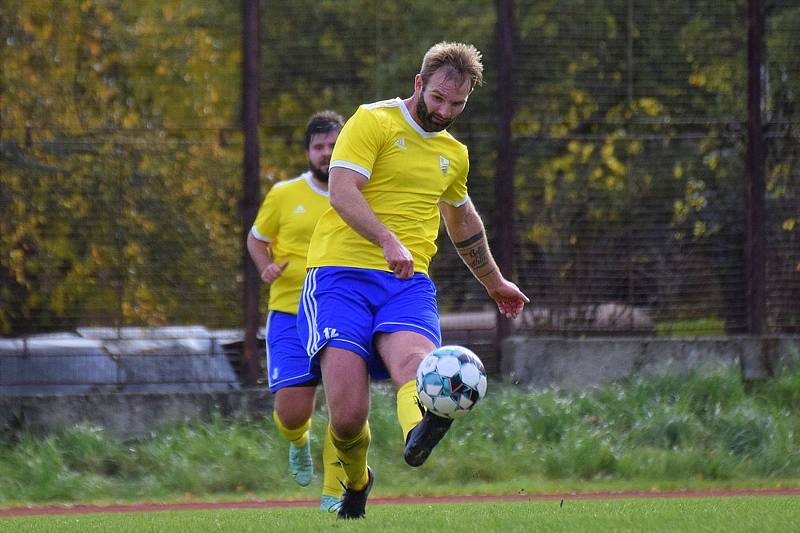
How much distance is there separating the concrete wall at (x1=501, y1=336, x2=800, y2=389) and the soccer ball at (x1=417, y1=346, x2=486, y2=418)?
5.33 meters

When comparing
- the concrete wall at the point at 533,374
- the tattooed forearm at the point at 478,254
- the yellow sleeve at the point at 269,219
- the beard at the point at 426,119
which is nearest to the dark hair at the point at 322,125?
the yellow sleeve at the point at 269,219

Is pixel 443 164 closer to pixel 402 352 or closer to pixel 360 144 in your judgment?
pixel 360 144

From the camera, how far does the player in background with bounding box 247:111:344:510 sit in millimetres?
7395

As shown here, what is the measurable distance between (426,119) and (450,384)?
1.43 metres

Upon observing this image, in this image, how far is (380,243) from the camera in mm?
5273

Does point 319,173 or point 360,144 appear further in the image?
point 319,173

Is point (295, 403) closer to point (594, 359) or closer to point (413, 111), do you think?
point (413, 111)

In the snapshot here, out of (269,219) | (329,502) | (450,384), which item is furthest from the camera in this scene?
(269,219)

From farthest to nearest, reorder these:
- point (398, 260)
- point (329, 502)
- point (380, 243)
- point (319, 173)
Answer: point (319, 173) < point (329, 502) < point (380, 243) < point (398, 260)

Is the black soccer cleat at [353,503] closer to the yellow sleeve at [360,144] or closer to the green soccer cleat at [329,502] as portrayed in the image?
the green soccer cleat at [329,502]

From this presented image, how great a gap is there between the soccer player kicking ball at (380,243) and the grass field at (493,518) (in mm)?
494

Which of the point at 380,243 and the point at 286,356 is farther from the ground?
the point at 380,243

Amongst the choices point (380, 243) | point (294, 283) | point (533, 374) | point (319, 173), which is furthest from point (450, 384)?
point (533, 374)

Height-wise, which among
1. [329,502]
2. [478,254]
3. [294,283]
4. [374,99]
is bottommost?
[329,502]
